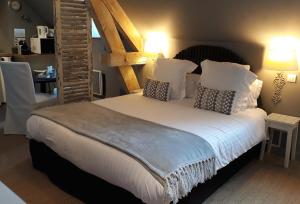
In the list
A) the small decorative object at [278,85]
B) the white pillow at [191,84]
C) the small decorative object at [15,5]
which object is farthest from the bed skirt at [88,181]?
the small decorative object at [15,5]

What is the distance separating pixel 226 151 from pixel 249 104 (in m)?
1.02

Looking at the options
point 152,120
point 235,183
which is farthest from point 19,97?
point 235,183

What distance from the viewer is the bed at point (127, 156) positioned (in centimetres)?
194

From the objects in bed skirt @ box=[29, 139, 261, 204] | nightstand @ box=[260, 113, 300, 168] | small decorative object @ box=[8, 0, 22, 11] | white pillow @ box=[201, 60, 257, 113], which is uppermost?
small decorative object @ box=[8, 0, 22, 11]

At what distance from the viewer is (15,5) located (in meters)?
5.49

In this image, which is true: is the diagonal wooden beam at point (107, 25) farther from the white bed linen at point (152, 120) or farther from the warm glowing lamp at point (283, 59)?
the warm glowing lamp at point (283, 59)

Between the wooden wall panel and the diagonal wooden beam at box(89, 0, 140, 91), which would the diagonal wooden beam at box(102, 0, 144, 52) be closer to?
the diagonal wooden beam at box(89, 0, 140, 91)

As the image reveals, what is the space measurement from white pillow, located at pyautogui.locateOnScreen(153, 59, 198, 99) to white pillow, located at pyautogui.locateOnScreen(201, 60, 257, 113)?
16.8 inches

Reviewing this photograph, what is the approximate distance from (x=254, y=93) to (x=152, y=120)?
1.33 meters

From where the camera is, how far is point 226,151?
2.47 meters

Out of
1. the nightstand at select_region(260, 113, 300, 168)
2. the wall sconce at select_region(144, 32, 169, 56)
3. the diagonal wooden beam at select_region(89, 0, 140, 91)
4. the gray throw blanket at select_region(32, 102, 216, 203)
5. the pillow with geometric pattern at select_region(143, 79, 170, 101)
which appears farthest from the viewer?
the wall sconce at select_region(144, 32, 169, 56)

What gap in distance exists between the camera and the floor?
2492 millimetres

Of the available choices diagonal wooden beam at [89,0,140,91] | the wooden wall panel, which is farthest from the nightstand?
the wooden wall panel

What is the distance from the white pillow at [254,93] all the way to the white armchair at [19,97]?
2.62 m
